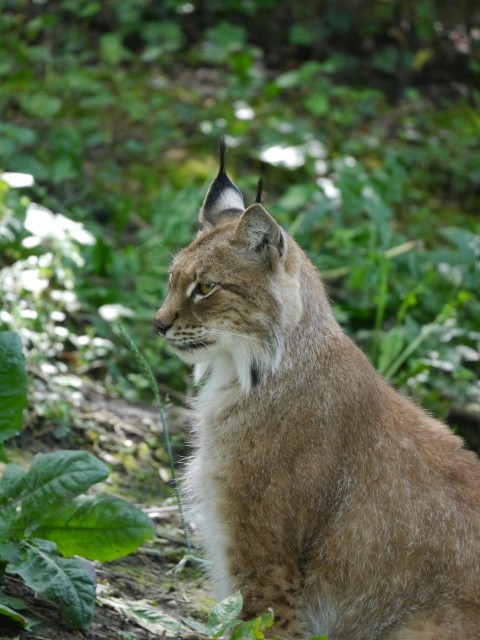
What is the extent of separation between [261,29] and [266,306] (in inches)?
308

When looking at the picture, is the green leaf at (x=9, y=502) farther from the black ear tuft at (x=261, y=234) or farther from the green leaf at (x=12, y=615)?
the black ear tuft at (x=261, y=234)

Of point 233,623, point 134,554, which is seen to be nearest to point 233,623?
point 233,623

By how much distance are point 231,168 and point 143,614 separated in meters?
6.28

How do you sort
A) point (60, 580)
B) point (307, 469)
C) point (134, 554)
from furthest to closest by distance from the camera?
point (134, 554) < point (307, 469) < point (60, 580)

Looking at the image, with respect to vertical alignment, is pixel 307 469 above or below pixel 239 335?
below

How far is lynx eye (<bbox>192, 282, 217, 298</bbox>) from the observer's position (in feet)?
15.6

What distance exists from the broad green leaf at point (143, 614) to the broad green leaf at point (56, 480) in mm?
501

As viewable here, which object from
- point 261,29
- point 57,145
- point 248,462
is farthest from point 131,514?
point 261,29

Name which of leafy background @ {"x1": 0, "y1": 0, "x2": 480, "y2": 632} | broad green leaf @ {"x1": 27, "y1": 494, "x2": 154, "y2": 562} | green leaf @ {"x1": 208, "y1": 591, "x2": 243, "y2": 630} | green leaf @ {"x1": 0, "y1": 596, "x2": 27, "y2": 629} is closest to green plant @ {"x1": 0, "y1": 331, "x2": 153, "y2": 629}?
broad green leaf @ {"x1": 27, "y1": 494, "x2": 154, "y2": 562}

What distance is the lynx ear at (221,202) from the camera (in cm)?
523

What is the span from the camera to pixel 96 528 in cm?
434

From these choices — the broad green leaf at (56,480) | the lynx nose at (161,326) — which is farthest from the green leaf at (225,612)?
the lynx nose at (161,326)

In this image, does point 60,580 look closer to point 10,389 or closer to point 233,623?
point 233,623

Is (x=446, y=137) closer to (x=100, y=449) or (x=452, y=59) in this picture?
(x=452, y=59)
